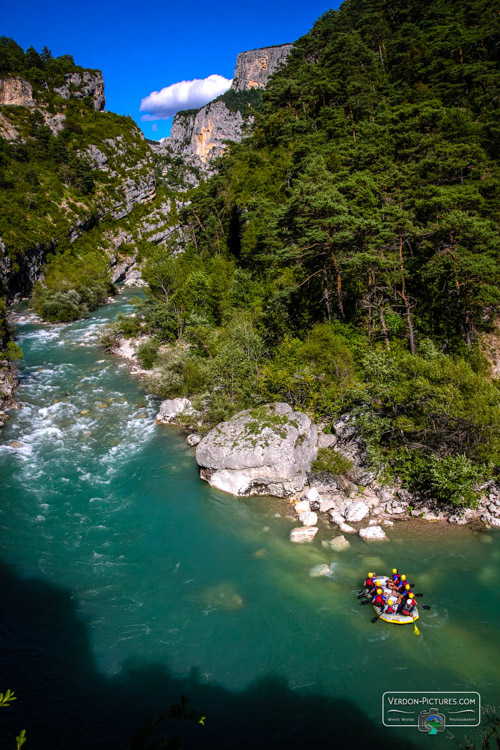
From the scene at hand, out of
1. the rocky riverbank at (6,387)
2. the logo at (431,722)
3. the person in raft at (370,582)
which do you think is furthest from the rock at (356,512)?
the rocky riverbank at (6,387)

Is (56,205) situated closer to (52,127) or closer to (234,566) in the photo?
(52,127)

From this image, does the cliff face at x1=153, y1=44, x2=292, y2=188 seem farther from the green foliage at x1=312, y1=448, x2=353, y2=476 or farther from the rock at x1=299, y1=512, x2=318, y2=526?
the rock at x1=299, y1=512, x2=318, y2=526

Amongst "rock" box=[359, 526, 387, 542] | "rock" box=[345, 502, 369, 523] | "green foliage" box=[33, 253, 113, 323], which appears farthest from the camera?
"green foliage" box=[33, 253, 113, 323]

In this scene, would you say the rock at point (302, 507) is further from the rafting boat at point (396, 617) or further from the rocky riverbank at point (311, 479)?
the rafting boat at point (396, 617)

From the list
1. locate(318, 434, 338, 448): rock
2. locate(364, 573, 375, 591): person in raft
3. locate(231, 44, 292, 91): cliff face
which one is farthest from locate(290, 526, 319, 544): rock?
locate(231, 44, 292, 91): cliff face

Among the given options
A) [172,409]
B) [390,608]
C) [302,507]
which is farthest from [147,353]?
[390,608]

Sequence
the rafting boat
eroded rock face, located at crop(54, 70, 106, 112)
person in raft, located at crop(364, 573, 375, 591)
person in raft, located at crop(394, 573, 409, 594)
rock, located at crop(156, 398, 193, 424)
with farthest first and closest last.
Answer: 1. eroded rock face, located at crop(54, 70, 106, 112)
2. rock, located at crop(156, 398, 193, 424)
3. person in raft, located at crop(364, 573, 375, 591)
4. person in raft, located at crop(394, 573, 409, 594)
5. the rafting boat

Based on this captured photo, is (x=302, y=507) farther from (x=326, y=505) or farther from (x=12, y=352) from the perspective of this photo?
(x=12, y=352)
